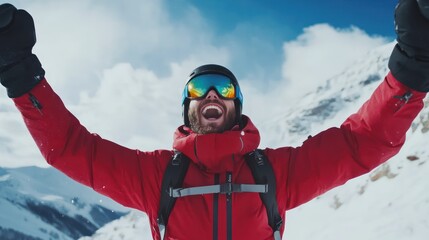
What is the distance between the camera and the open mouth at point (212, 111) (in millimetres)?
3617

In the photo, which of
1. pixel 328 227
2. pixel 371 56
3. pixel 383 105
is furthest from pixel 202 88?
pixel 371 56

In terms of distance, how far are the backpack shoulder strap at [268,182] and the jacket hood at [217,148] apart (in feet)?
0.38

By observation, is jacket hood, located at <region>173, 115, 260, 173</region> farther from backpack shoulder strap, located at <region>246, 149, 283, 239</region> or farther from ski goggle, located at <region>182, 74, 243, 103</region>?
ski goggle, located at <region>182, 74, 243, 103</region>

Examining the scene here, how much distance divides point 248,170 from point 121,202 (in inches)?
43.2

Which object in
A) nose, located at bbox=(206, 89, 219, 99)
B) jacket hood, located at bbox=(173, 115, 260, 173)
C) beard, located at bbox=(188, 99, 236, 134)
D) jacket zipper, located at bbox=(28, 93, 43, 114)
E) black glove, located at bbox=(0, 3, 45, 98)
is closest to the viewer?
black glove, located at bbox=(0, 3, 45, 98)

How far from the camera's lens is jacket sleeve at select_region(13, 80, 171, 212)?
9.66 ft

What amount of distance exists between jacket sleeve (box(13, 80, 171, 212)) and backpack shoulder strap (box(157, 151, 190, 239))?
13 cm

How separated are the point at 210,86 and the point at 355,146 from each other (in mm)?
1425

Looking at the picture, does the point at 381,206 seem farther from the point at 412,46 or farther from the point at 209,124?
the point at 412,46

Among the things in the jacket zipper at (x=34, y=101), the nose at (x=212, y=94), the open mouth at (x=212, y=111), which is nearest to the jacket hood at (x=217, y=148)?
the open mouth at (x=212, y=111)

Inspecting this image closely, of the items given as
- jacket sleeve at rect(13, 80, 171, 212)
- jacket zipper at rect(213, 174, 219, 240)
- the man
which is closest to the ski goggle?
the man

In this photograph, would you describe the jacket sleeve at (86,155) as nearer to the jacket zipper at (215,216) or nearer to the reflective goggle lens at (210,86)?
the jacket zipper at (215,216)

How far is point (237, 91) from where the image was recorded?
4.04m

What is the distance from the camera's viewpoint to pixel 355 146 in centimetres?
307
